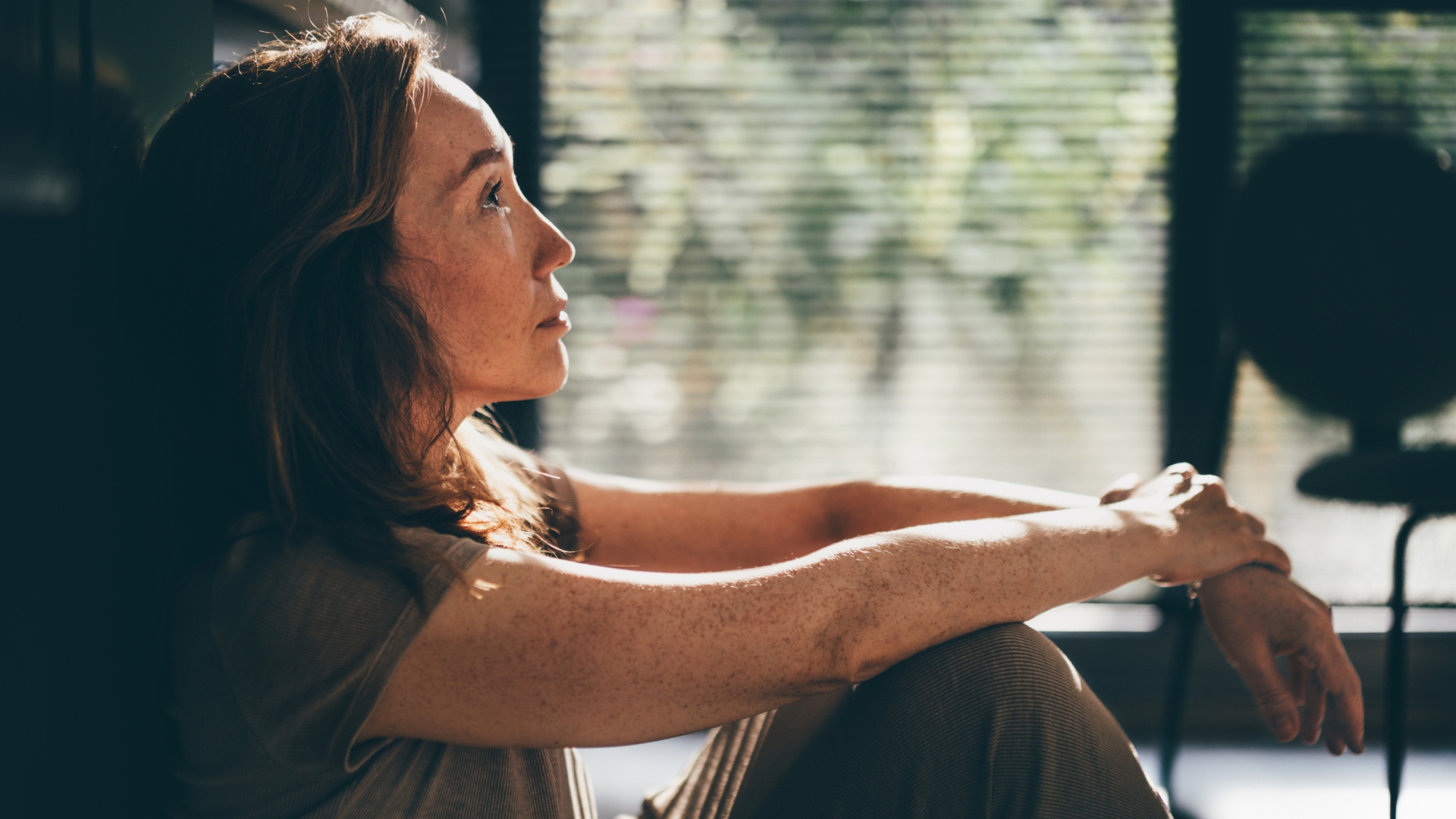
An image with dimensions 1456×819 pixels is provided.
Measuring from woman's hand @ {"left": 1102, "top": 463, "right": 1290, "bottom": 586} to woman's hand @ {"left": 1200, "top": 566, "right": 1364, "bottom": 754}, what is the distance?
3 centimetres

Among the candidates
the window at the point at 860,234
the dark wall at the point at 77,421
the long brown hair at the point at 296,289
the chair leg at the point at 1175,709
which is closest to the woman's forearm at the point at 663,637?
the long brown hair at the point at 296,289

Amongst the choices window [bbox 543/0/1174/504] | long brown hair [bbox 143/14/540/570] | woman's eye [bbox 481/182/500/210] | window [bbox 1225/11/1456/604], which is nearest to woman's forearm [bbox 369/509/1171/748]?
long brown hair [bbox 143/14/540/570]

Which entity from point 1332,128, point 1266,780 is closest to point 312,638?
point 1266,780

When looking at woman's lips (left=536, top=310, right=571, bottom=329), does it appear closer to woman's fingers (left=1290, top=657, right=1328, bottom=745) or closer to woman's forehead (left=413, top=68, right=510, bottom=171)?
woman's forehead (left=413, top=68, right=510, bottom=171)

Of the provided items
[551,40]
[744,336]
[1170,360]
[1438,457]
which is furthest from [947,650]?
[551,40]

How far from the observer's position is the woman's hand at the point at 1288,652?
93cm

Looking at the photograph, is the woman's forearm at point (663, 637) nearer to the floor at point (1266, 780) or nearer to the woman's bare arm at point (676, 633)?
the woman's bare arm at point (676, 633)

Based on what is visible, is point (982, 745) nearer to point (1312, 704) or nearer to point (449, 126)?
point (1312, 704)

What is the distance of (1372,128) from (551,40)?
1832 mm

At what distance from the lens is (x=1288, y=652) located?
3.14ft

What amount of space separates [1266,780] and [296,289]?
1.89 meters

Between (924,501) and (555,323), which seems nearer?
Answer: (555,323)

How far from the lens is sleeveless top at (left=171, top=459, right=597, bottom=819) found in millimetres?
642

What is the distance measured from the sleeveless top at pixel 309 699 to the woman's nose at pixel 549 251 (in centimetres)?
29
